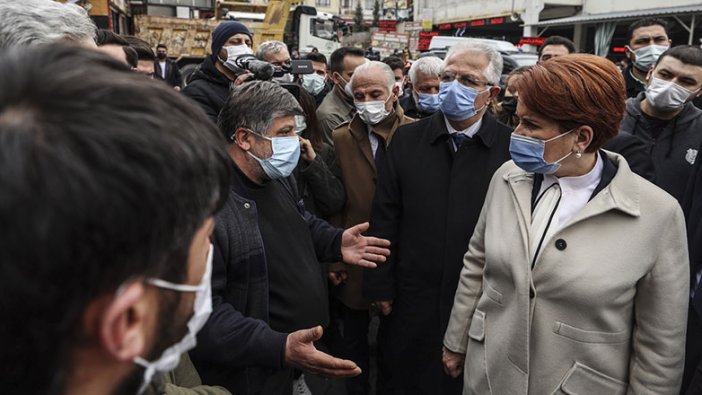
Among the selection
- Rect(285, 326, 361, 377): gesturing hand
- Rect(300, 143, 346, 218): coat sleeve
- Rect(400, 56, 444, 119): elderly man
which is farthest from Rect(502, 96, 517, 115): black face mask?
Rect(285, 326, 361, 377): gesturing hand

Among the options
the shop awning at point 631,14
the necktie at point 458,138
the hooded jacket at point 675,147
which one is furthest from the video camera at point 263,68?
the shop awning at point 631,14

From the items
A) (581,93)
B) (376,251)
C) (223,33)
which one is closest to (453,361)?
(376,251)

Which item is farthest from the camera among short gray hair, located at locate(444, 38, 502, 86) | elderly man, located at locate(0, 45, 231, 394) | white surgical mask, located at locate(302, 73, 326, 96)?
white surgical mask, located at locate(302, 73, 326, 96)

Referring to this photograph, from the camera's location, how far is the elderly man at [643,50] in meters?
4.83

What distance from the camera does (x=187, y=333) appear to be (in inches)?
37.9

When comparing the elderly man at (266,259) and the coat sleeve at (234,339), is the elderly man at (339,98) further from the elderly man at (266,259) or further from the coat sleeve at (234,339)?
the coat sleeve at (234,339)

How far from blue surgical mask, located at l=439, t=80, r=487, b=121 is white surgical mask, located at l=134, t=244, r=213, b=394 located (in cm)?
217

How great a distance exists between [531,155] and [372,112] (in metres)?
1.64

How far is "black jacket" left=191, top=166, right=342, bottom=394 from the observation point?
1.80 m

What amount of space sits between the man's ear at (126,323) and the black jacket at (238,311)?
3.39 feet

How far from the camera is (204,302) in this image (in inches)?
39.1

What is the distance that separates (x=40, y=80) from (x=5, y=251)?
221mm

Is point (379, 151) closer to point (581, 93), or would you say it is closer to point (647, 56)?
point (581, 93)

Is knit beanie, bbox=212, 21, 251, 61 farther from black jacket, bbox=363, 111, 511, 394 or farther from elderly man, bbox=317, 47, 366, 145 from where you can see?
black jacket, bbox=363, 111, 511, 394
